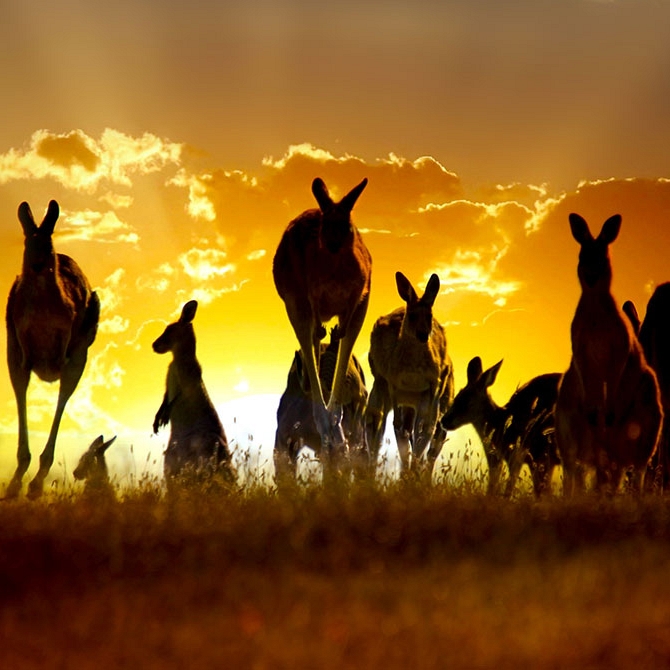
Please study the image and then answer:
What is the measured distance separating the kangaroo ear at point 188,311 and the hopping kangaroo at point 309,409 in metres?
1.24

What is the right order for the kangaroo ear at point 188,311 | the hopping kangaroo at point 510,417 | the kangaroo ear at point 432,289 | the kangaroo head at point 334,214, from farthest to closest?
the kangaroo ear at point 432,289, the kangaroo ear at point 188,311, the hopping kangaroo at point 510,417, the kangaroo head at point 334,214

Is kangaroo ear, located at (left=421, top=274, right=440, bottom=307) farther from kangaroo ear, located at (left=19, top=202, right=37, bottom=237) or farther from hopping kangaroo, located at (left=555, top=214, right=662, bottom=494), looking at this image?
kangaroo ear, located at (left=19, top=202, right=37, bottom=237)

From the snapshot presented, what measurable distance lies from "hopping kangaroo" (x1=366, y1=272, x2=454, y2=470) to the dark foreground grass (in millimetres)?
5053

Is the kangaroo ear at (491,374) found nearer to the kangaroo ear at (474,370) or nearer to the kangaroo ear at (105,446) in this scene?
the kangaroo ear at (474,370)

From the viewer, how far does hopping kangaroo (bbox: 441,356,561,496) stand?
12.8m

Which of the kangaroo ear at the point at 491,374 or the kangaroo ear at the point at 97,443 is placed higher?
the kangaroo ear at the point at 491,374

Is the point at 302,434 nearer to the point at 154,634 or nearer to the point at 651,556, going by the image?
the point at 651,556

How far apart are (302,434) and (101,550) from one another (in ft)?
22.1

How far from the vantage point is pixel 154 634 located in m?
5.43

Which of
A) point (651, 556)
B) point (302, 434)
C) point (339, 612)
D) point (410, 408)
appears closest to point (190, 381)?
point (302, 434)

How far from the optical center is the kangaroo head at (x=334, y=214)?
1173cm

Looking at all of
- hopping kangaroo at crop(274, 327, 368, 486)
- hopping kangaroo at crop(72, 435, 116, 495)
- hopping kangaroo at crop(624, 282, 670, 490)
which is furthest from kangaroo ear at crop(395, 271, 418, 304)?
hopping kangaroo at crop(72, 435, 116, 495)

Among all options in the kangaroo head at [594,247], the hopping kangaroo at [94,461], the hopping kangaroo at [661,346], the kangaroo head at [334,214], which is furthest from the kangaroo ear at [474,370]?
the hopping kangaroo at [94,461]

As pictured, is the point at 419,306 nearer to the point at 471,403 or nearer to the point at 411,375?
the point at 411,375
